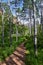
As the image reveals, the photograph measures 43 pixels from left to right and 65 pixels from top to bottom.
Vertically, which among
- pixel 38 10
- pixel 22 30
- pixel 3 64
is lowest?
pixel 22 30

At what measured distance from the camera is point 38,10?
1416 inches

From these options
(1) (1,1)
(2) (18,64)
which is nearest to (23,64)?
(2) (18,64)

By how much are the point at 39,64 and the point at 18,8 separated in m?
27.4

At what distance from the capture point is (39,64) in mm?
11148

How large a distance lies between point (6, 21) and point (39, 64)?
26.8 meters

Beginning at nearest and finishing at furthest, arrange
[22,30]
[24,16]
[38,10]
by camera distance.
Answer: [38,10], [24,16], [22,30]

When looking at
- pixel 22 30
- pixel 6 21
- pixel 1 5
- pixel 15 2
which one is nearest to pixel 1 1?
pixel 1 5

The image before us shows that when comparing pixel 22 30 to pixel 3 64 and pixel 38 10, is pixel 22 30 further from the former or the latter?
pixel 3 64

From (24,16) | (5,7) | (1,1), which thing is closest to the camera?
(1,1)

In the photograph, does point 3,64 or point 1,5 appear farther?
point 1,5

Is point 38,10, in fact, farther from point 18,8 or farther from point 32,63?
point 32,63

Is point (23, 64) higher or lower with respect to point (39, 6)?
lower

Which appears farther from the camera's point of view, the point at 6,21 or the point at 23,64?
the point at 6,21

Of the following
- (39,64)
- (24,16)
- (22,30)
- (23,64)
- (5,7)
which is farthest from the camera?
(22,30)
